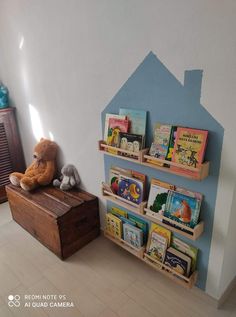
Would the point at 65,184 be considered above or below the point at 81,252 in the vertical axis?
above

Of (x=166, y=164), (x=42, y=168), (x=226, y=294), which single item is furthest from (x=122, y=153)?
(x=226, y=294)

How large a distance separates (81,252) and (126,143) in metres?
1.03

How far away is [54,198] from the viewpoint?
2082 mm

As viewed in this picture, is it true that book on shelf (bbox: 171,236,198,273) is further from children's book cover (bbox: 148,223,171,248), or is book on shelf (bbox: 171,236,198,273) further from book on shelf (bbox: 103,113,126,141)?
book on shelf (bbox: 103,113,126,141)

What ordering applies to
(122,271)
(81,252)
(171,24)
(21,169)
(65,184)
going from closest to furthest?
1. (171,24)
2. (122,271)
3. (81,252)
4. (65,184)
5. (21,169)

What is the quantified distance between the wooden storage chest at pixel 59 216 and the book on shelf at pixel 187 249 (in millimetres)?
770

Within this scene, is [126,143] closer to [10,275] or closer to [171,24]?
[171,24]

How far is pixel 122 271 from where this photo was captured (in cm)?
182

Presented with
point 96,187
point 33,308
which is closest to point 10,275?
point 33,308

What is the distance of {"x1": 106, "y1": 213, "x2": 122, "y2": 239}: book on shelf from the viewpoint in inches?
75.7

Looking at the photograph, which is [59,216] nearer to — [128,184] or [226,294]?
[128,184]

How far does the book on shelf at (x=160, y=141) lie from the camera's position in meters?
1.42

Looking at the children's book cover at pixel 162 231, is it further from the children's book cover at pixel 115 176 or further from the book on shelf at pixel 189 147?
the book on shelf at pixel 189 147

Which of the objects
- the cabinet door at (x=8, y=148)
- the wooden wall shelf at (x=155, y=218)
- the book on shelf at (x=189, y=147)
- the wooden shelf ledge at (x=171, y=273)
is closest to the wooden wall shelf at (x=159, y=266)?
the wooden shelf ledge at (x=171, y=273)
